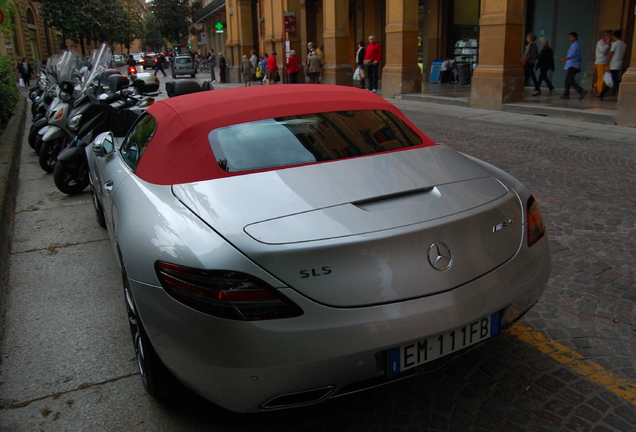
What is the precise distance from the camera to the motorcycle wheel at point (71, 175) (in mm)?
7312

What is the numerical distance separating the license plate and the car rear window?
1.06 meters

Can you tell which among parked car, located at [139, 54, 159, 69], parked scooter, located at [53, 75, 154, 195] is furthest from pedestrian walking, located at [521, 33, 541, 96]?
parked car, located at [139, 54, 159, 69]

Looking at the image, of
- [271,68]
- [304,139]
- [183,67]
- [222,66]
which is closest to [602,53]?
[304,139]

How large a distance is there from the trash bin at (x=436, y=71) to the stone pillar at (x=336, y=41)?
10.7 feet

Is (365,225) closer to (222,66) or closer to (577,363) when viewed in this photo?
(577,363)

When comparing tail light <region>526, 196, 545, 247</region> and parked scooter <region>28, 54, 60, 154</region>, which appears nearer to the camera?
tail light <region>526, 196, 545, 247</region>

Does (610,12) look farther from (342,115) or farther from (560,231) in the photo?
(342,115)

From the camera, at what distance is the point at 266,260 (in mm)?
2092

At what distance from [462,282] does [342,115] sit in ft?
4.61

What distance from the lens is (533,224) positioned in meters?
2.71

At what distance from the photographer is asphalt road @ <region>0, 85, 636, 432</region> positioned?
2.59m

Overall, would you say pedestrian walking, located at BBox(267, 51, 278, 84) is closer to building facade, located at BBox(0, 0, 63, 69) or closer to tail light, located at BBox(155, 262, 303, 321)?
building facade, located at BBox(0, 0, 63, 69)

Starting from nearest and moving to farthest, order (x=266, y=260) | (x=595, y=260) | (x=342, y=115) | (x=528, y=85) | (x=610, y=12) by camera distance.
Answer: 1. (x=266, y=260)
2. (x=342, y=115)
3. (x=595, y=260)
4. (x=610, y=12)
5. (x=528, y=85)

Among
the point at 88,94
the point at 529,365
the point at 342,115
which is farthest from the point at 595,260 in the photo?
the point at 88,94
